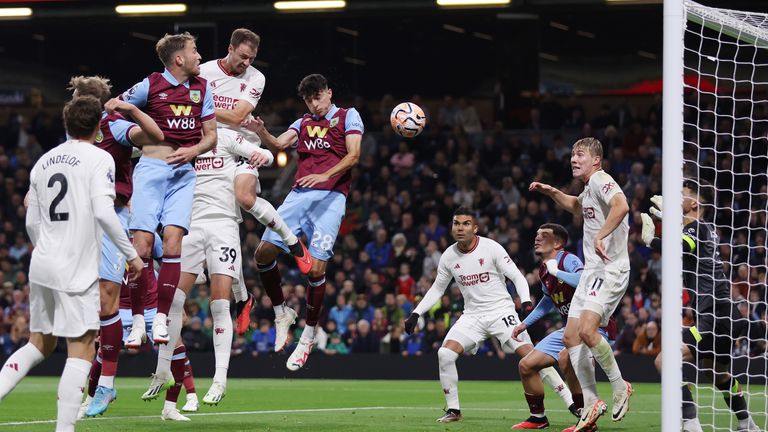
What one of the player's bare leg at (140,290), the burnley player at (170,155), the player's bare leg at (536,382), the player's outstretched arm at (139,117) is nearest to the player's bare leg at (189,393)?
the player's bare leg at (140,290)

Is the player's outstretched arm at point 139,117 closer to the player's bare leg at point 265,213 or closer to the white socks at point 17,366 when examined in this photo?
the player's bare leg at point 265,213

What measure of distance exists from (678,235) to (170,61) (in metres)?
4.85

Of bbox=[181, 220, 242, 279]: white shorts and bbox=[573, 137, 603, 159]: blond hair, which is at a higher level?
bbox=[573, 137, 603, 159]: blond hair

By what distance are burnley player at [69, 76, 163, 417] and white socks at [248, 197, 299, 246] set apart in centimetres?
137

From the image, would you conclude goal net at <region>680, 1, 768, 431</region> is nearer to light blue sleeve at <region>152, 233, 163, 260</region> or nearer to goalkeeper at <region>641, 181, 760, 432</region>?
goalkeeper at <region>641, 181, 760, 432</region>

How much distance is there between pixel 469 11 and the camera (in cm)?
2580

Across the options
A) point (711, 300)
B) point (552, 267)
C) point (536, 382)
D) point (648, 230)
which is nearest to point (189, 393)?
point (536, 382)

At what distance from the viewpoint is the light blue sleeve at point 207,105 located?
10.1 m

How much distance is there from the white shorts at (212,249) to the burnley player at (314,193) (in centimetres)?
50

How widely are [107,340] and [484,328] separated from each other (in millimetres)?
4560

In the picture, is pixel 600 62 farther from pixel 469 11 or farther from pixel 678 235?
pixel 678 235

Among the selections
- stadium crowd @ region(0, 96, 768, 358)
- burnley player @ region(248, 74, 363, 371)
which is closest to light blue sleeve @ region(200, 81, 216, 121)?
burnley player @ region(248, 74, 363, 371)

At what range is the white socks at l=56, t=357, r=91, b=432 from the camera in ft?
24.6

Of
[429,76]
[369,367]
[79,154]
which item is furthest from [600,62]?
[79,154]
